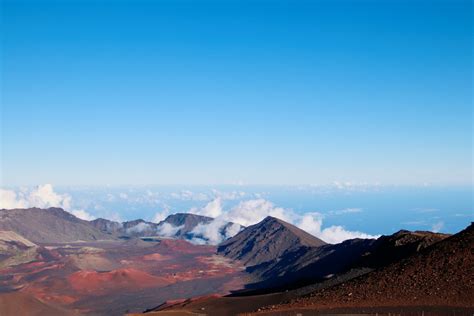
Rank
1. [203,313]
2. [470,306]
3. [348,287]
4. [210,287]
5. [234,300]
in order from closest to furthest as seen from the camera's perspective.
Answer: [470,306], [348,287], [203,313], [234,300], [210,287]

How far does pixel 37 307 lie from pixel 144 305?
23357 millimetres

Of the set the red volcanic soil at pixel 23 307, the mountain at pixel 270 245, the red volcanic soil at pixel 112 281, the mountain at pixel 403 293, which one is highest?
the mountain at pixel 403 293

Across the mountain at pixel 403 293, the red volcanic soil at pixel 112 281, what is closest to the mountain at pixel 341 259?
the red volcanic soil at pixel 112 281

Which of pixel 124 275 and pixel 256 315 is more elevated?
pixel 256 315

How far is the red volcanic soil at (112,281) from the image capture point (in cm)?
13450

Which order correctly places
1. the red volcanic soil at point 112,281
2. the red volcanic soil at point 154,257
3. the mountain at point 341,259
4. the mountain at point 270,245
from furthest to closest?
the red volcanic soil at point 154,257, the mountain at point 270,245, the red volcanic soil at point 112,281, the mountain at point 341,259

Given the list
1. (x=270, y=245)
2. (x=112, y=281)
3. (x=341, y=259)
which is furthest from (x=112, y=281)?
(x=270, y=245)

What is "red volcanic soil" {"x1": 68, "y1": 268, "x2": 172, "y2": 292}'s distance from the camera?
441 feet

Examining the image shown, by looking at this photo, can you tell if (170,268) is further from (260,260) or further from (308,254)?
(308,254)

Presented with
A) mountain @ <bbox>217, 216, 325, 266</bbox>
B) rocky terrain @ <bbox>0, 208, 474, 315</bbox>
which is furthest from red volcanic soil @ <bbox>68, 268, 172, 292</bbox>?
mountain @ <bbox>217, 216, 325, 266</bbox>

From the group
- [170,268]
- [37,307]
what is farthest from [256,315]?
[170,268]

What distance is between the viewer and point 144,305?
111750 mm

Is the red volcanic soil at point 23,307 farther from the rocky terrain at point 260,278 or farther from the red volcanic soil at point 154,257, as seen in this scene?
the red volcanic soil at point 154,257

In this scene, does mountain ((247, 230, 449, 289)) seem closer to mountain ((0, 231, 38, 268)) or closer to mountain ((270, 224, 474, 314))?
mountain ((270, 224, 474, 314))
